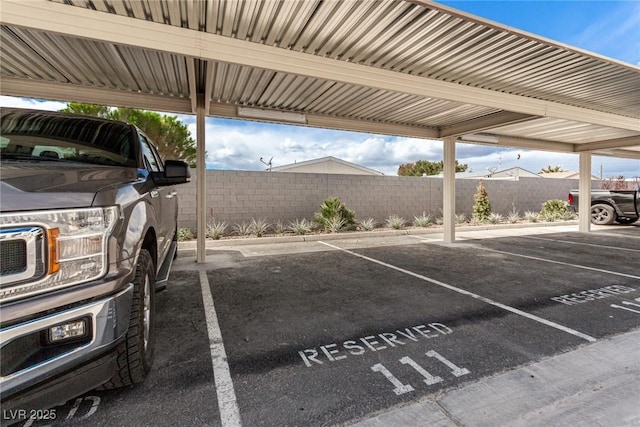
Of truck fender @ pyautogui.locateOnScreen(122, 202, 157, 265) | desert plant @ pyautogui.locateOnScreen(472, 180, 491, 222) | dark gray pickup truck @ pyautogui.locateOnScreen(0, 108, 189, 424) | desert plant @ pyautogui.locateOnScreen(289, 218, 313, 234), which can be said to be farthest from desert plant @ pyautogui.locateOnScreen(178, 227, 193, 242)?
desert plant @ pyautogui.locateOnScreen(472, 180, 491, 222)

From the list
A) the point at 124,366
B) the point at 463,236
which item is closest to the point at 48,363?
the point at 124,366

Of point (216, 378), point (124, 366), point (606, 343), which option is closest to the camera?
point (124, 366)

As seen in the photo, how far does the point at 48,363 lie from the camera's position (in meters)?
1.55

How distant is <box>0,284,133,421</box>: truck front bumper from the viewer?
4.79ft

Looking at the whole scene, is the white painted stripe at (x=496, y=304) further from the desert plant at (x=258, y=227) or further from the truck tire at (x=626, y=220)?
the truck tire at (x=626, y=220)

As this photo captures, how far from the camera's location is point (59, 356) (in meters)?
1.59

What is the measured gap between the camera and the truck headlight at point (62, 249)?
1523 millimetres

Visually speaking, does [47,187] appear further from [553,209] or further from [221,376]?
[553,209]

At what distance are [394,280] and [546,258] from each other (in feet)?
13.2

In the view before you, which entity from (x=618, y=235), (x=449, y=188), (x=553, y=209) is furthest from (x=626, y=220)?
(x=449, y=188)

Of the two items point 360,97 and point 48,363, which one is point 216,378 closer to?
point 48,363

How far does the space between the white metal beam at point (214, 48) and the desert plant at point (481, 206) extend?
27.7 feet

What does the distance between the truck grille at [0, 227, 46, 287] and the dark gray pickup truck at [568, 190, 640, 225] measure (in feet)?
54.3

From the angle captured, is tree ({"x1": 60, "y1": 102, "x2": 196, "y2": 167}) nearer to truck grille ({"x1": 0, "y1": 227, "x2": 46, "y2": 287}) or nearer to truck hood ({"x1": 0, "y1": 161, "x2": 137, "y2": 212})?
truck hood ({"x1": 0, "y1": 161, "x2": 137, "y2": 212})
